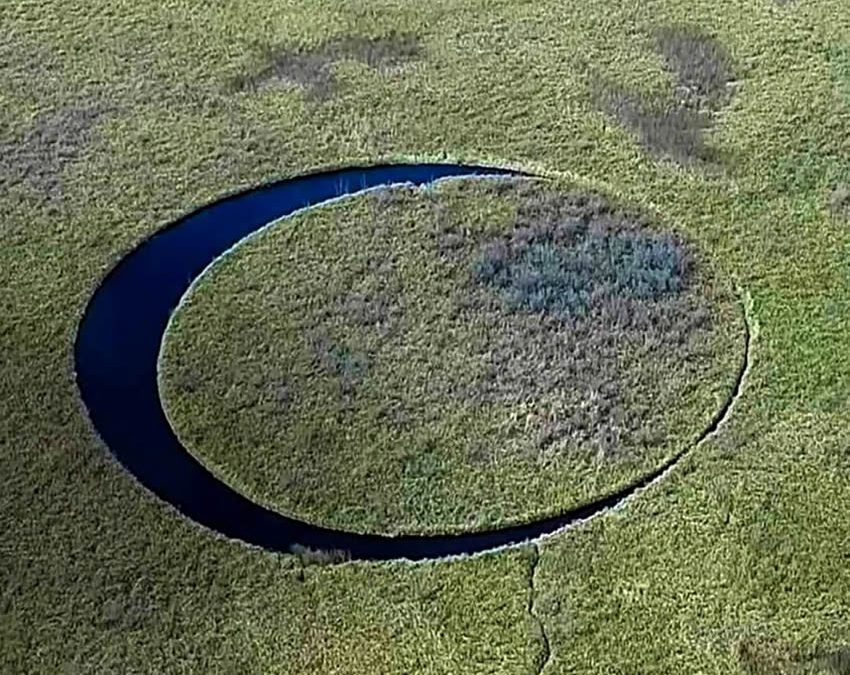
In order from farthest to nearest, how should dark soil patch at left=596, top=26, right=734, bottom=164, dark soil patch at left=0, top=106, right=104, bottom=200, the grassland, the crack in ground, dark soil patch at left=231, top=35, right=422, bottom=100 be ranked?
dark soil patch at left=231, top=35, right=422, bottom=100
dark soil patch at left=596, top=26, right=734, bottom=164
dark soil patch at left=0, top=106, right=104, bottom=200
the grassland
the crack in ground

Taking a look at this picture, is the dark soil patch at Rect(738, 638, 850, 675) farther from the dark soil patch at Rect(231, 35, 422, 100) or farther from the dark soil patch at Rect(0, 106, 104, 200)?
the dark soil patch at Rect(0, 106, 104, 200)

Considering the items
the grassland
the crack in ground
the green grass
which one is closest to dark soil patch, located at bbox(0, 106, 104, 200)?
the grassland

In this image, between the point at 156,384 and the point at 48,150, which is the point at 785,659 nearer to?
the point at 156,384

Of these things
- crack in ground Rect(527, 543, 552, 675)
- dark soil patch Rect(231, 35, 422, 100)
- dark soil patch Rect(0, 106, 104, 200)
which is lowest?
crack in ground Rect(527, 543, 552, 675)

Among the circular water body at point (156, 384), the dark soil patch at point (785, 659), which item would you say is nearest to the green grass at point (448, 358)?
the circular water body at point (156, 384)

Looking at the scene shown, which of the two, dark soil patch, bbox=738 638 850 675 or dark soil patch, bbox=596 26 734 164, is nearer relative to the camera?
dark soil patch, bbox=738 638 850 675

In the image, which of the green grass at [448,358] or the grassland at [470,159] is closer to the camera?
the grassland at [470,159]

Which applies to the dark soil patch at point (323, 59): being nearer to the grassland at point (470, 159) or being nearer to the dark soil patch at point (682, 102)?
the grassland at point (470, 159)
